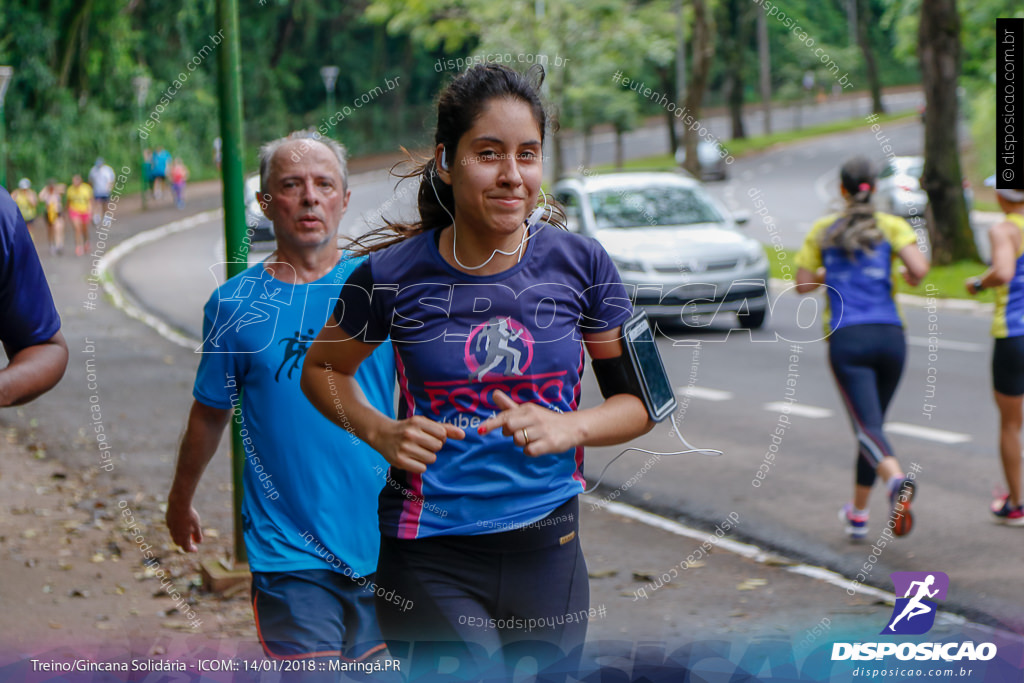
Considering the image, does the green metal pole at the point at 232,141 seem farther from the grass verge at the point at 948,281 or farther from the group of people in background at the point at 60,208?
the group of people in background at the point at 60,208

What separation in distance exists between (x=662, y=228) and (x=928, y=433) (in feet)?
17.8

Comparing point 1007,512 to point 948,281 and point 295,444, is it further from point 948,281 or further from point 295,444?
point 948,281

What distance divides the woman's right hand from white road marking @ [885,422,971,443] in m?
6.95

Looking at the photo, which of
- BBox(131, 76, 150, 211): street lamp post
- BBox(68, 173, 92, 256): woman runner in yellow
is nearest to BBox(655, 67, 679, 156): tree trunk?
BBox(131, 76, 150, 211): street lamp post

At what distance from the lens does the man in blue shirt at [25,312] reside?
262cm

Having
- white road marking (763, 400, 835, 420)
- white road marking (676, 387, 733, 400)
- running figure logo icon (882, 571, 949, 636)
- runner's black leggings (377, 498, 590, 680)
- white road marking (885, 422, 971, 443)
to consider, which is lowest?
white road marking (676, 387, 733, 400)

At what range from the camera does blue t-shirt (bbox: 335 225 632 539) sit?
245 centimetres

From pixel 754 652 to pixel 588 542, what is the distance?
2.78 metres

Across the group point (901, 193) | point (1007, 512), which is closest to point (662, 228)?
point (1007, 512)

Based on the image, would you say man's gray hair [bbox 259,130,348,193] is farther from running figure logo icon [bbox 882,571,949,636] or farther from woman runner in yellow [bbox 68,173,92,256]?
woman runner in yellow [bbox 68,173,92,256]

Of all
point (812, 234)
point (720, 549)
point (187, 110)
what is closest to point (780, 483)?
Answer: point (720, 549)

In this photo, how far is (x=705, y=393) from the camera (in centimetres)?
1078

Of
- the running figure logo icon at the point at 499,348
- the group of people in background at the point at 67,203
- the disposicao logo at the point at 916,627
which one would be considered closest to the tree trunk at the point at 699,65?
the group of people in background at the point at 67,203

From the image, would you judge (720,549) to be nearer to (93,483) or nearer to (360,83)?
(93,483)
